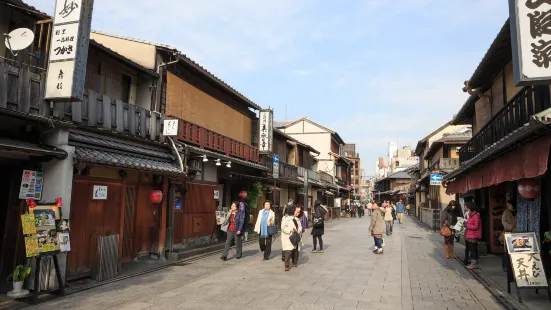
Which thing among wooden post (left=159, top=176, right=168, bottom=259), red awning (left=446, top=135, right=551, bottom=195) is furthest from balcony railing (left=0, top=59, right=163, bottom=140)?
red awning (left=446, top=135, right=551, bottom=195)

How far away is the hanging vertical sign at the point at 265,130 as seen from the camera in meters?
21.1

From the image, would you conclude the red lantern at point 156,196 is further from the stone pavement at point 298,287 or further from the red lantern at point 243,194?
the red lantern at point 243,194

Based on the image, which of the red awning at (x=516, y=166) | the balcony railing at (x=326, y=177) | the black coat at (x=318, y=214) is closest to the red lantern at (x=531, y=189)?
the red awning at (x=516, y=166)

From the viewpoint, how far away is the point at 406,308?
686 cm

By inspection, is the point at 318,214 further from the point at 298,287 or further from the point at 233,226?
the point at 298,287

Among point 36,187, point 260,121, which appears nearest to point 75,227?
point 36,187

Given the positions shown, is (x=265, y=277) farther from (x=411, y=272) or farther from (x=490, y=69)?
(x=490, y=69)

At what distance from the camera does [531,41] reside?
646cm

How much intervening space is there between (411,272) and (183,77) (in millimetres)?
10527

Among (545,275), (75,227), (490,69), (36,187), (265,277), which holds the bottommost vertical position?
(265,277)

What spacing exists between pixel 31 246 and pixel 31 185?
4.93 ft

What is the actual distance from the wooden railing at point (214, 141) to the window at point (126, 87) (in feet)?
6.42

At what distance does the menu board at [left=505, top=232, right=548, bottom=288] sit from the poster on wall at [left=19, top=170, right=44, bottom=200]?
1009cm

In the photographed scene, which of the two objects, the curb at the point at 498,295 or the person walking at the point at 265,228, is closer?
the curb at the point at 498,295
